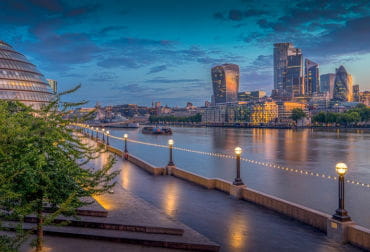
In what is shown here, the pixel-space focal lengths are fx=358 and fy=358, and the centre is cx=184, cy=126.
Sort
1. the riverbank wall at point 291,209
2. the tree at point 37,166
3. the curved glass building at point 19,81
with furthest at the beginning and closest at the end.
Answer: the curved glass building at point 19,81 < the riverbank wall at point 291,209 < the tree at point 37,166

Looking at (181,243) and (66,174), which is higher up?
(66,174)

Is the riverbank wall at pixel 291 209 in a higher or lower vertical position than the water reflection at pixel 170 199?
higher

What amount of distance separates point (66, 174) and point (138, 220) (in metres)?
4.71

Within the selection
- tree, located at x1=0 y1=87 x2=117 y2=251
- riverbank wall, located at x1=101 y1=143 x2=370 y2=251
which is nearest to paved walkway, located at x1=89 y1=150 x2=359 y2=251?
riverbank wall, located at x1=101 y1=143 x2=370 y2=251

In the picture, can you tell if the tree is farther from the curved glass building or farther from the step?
the curved glass building

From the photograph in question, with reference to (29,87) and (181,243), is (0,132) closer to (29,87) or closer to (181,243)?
(181,243)

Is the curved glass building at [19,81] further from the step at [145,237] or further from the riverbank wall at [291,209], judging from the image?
the step at [145,237]

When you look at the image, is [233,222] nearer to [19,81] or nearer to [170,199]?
[170,199]

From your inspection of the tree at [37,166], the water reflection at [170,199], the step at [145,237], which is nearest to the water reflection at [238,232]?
the step at [145,237]

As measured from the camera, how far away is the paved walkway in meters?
11.5

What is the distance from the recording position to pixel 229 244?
11305mm

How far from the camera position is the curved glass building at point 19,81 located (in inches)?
3255

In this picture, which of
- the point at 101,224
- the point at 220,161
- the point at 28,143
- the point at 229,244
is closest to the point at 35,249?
the point at 101,224

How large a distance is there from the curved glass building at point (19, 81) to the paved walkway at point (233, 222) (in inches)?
2729
